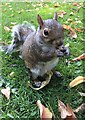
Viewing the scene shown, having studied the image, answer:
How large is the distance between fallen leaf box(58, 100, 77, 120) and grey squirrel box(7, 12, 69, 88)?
409 mm

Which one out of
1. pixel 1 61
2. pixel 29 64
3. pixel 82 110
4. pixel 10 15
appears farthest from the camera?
pixel 10 15

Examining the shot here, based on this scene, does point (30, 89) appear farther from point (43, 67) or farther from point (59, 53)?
point (59, 53)

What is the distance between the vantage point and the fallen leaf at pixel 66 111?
7.55 ft

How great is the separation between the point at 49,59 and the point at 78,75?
1.53 ft

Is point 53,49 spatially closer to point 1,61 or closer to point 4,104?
point 4,104

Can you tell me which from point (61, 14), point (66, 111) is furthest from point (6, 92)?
point (61, 14)

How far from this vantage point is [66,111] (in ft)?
7.88

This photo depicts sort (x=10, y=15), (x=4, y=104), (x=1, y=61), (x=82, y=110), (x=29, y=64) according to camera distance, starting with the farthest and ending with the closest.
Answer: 1. (x=10, y=15)
2. (x=1, y=61)
3. (x=29, y=64)
4. (x=4, y=104)
5. (x=82, y=110)

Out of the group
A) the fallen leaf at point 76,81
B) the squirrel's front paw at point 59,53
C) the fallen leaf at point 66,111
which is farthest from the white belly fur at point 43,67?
the fallen leaf at point 66,111

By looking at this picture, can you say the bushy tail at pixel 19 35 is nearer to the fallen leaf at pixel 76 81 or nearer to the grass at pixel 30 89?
the grass at pixel 30 89

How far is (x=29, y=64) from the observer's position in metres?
2.95

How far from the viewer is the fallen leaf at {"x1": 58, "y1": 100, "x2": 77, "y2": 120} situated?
90.6 inches

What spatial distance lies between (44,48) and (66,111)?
0.62 meters

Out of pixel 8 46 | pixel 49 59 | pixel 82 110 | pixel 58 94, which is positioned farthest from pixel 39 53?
pixel 8 46
